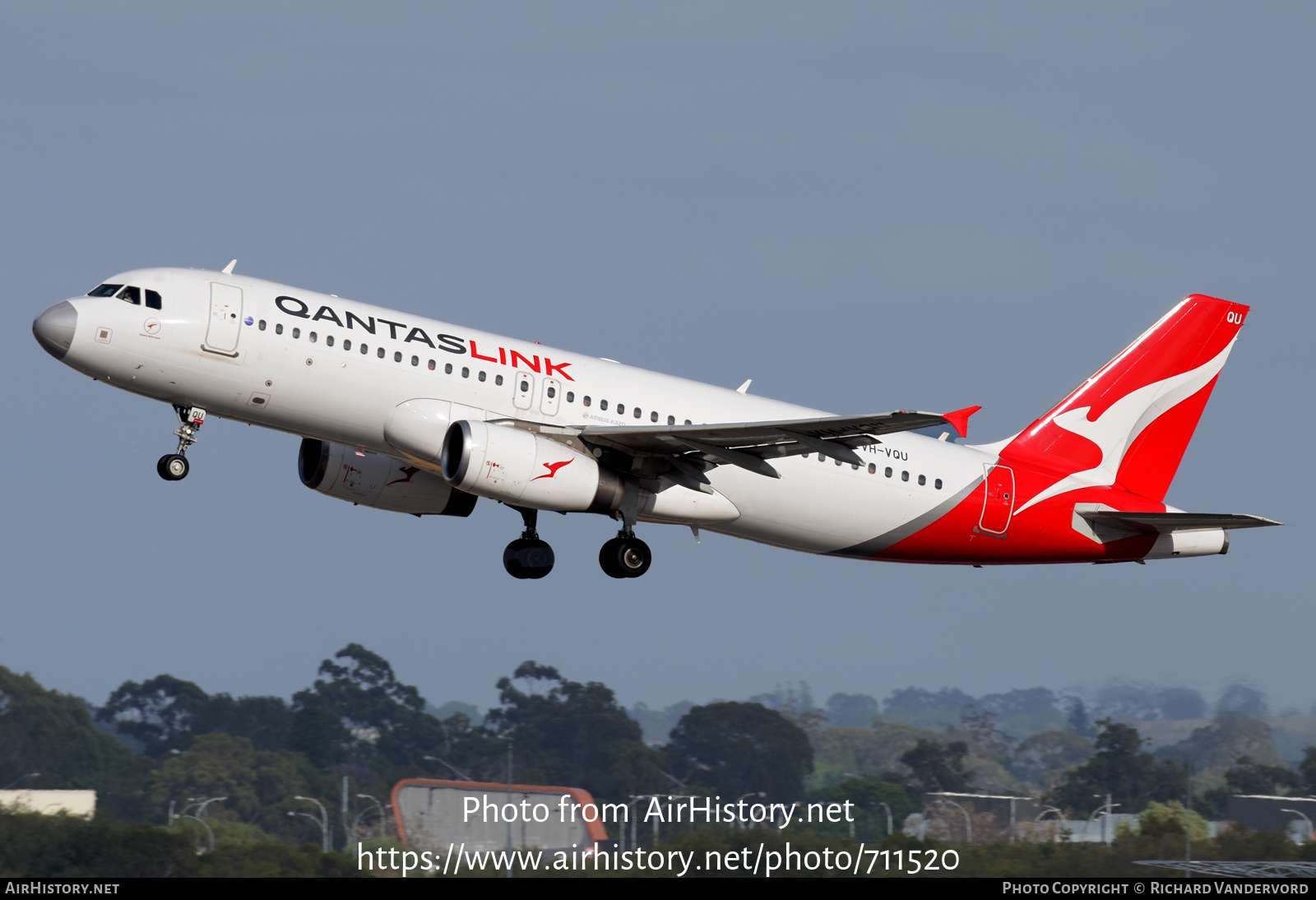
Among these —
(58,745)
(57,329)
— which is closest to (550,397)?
(57,329)

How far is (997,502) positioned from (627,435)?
10878mm

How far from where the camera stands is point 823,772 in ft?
288

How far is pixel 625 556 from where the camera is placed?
122ft

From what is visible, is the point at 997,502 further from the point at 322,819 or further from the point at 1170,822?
the point at 322,819

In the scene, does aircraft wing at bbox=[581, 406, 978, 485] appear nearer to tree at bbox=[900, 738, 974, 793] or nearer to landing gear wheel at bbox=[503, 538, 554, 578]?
landing gear wheel at bbox=[503, 538, 554, 578]

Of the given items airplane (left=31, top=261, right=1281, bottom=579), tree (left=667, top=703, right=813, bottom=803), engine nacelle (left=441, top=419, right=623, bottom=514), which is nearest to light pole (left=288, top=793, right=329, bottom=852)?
tree (left=667, top=703, right=813, bottom=803)

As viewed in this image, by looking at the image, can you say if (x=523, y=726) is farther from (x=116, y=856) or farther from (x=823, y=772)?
(x=116, y=856)

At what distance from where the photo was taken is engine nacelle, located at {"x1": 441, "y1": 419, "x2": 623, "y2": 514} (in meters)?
33.7

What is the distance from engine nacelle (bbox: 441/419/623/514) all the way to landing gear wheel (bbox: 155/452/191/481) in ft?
19.4

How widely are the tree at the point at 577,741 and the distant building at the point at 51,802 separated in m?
25.5
